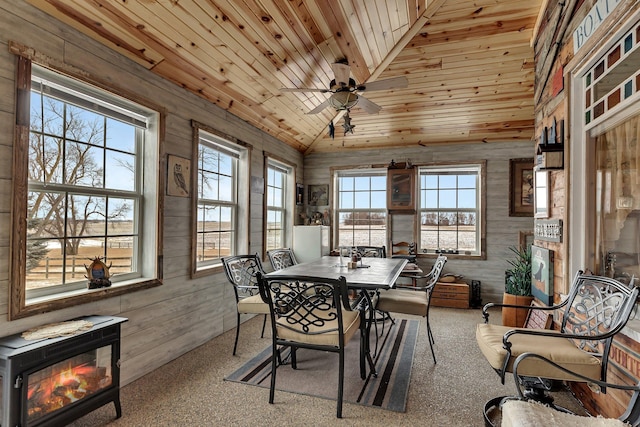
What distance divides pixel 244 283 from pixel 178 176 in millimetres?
1425

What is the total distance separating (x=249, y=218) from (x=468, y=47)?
10.7 feet

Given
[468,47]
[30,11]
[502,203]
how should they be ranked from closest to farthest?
[30,11], [468,47], [502,203]

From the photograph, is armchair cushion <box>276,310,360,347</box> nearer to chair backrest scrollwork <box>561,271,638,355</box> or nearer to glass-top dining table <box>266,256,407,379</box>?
glass-top dining table <box>266,256,407,379</box>

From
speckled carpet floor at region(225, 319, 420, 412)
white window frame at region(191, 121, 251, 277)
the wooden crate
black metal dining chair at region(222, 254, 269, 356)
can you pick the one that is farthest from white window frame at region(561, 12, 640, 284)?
white window frame at region(191, 121, 251, 277)

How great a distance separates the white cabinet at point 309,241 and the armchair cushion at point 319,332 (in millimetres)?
2895

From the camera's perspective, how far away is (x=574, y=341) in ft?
7.55

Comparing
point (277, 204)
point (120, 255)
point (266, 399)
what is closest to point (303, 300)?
point (266, 399)

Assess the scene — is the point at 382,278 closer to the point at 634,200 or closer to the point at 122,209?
the point at 634,200

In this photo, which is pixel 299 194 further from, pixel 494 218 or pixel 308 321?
pixel 308 321

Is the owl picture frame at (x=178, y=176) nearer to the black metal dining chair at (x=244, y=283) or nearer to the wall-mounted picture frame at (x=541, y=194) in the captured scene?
the black metal dining chair at (x=244, y=283)

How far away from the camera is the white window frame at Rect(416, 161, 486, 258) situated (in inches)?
205

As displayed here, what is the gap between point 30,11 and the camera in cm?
197

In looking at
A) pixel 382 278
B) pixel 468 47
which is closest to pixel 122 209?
pixel 382 278

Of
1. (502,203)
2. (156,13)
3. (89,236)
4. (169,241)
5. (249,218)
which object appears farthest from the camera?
(502,203)
